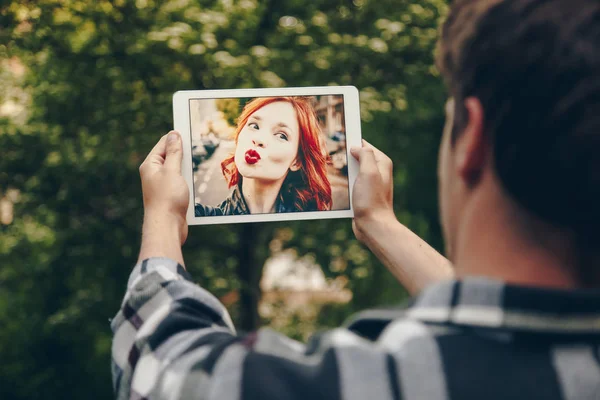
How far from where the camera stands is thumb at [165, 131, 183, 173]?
1.69 m

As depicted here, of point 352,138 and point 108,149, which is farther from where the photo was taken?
point 108,149

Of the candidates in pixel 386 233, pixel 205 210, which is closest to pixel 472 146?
pixel 386 233

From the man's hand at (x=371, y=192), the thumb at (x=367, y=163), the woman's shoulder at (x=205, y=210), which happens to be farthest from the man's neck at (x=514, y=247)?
the woman's shoulder at (x=205, y=210)

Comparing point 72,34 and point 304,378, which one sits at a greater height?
point 72,34

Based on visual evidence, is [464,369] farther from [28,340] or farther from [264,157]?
[28,340]

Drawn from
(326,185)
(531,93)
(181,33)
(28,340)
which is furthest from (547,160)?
(28,340)

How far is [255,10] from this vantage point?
5746mm

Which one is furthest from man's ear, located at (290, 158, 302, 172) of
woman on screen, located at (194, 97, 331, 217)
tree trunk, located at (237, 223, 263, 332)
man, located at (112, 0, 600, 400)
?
tree trunk, located at (237, 223, 263, 332)

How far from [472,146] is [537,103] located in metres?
0.12

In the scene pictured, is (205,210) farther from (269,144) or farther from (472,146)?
(472,146)

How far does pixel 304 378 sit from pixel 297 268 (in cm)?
656

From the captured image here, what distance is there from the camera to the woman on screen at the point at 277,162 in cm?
198

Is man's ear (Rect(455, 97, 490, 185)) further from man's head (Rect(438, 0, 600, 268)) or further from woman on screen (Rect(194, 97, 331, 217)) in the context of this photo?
woman on screen (Rect(194, 97, 331, 217))

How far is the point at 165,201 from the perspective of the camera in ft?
5.08
